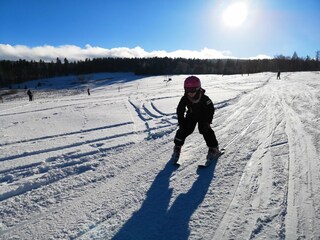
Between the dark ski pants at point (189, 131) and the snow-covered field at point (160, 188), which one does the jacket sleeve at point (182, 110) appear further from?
the snow-covered field at point (160, 188)

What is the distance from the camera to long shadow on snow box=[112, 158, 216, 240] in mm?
2832

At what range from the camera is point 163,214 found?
3209 mm

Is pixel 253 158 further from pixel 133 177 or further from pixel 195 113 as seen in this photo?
pixel 133 177

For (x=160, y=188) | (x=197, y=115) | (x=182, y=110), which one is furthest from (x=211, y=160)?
(x=160, y=188)

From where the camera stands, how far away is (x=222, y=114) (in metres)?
9.86

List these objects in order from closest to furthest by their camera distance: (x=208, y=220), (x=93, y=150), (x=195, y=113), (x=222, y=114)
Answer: (x=208, y=220), (x=195, y=113), (x=93, y=150), (x=222, y=114)

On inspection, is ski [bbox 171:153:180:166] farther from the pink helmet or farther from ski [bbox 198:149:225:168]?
the pink helmet

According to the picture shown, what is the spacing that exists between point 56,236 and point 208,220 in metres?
1.65

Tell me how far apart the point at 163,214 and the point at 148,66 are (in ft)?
379

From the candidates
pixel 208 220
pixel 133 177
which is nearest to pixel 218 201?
pixel 208 220

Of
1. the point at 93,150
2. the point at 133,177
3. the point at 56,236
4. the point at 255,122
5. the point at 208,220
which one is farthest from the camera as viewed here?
the point at 255,122

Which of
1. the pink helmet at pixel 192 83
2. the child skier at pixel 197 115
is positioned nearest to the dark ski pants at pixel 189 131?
the child skier at pixel 197 115

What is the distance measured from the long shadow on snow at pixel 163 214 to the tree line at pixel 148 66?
10384cm

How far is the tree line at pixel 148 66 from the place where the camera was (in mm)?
112875
